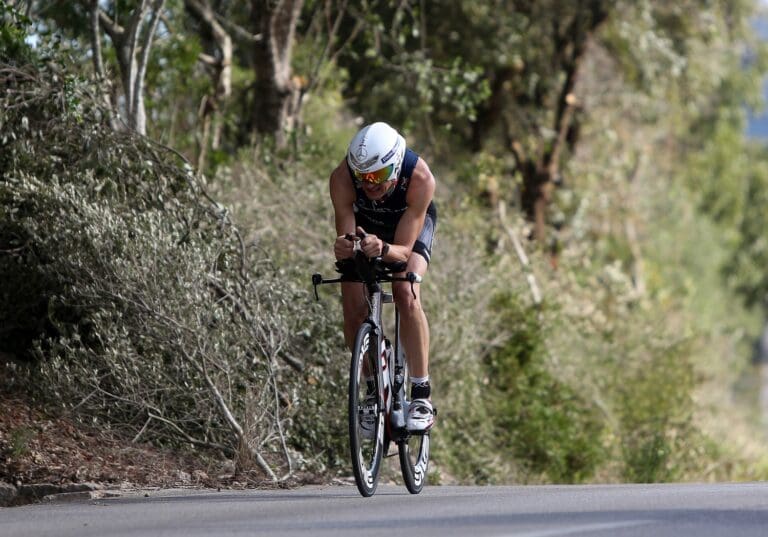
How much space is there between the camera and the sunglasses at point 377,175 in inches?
328

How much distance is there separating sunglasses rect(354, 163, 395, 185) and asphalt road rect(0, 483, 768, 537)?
1882 mm

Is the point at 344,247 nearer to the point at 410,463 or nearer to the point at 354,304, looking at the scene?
the point at 354,304

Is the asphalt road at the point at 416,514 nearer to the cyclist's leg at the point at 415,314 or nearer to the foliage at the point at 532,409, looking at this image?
the cyclist's leg at the point at 415,314


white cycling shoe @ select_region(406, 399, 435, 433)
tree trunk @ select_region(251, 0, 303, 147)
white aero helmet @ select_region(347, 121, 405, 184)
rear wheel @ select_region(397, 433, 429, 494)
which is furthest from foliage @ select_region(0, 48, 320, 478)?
tree trunk @ select_region(251, 0, 303, 147)

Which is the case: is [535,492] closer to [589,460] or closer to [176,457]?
[176,457]

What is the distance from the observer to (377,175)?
835cm

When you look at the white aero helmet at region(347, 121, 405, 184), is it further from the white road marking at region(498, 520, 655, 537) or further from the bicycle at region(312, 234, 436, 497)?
the white road marking at region(498, 520, 655, 537)

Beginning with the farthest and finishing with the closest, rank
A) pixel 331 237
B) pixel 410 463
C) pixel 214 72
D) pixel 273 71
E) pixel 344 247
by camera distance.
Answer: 1. pixel 214 72
2. pixel 273 71
3. pixel 331 237
4. pixel 410 463
5. pixel 344 247

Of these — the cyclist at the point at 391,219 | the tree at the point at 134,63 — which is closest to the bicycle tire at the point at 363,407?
the cyclist at the point at 391,219

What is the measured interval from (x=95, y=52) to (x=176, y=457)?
4.26m

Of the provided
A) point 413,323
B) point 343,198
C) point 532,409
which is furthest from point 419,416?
point 532,409

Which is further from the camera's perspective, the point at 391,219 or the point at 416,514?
the point at 391,219

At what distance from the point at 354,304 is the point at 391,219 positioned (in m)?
0.60

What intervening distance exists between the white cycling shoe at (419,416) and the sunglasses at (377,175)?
144 cm
